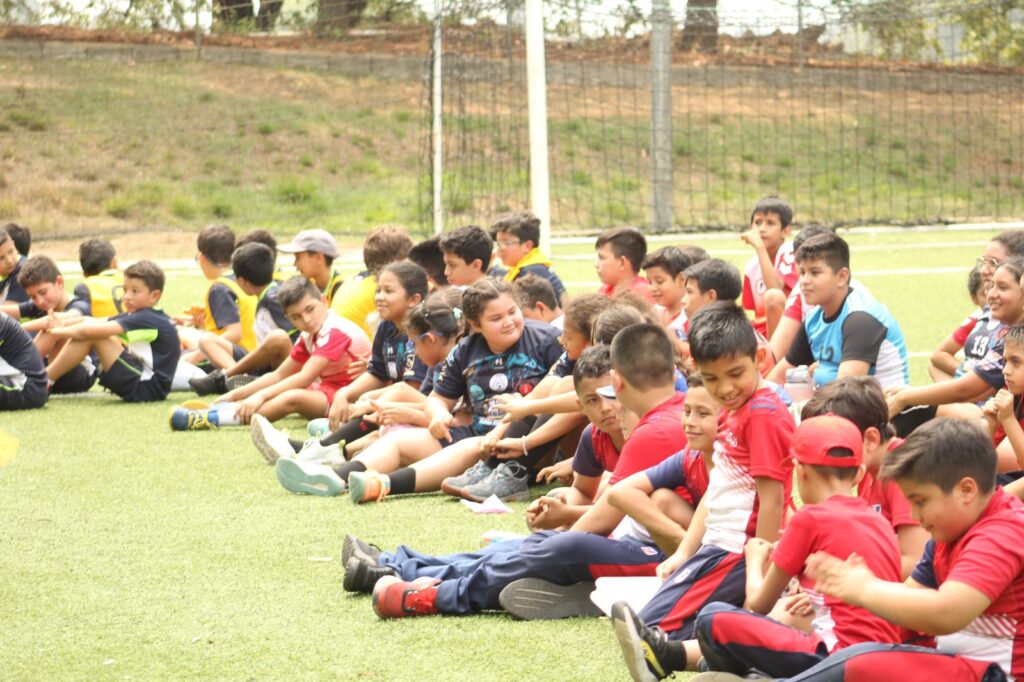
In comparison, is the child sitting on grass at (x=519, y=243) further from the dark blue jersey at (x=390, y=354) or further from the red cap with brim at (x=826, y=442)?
the red cap with brim at (x=826, y=442)

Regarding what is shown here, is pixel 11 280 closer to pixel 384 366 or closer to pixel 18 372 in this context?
pixel 18 372

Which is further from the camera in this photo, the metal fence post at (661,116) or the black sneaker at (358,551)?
the metal fence post at (661,116)

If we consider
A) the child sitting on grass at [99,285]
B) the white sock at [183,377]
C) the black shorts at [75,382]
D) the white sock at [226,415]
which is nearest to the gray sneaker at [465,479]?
the white sock at [226,415]

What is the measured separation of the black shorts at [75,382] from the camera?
27.7 feet

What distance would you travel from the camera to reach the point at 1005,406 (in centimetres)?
419

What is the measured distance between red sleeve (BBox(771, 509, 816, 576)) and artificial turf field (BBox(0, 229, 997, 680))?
2.13 feet

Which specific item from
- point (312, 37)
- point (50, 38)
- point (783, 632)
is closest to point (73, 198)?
point (50, 38)

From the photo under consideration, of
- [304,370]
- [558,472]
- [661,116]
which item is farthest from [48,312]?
[661,116]

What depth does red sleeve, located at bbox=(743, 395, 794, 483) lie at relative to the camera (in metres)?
3.52

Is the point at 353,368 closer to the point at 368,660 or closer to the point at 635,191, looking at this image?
the point at 368,660

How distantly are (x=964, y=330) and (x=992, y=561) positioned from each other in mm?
3544

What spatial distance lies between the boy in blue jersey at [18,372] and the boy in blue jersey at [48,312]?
522 millimetres

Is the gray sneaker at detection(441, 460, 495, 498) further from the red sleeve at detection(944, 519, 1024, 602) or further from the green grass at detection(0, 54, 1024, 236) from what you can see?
the green grass at detection(0, 54, 1024, 236)

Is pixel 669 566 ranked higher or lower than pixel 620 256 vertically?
lower
